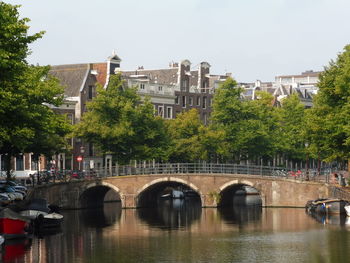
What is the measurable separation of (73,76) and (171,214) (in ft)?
75.3

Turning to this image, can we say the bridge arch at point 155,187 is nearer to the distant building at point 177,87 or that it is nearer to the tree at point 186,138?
the tree at point 186,138

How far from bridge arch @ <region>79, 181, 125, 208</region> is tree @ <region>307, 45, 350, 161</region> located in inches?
694

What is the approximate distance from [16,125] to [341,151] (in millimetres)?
24999

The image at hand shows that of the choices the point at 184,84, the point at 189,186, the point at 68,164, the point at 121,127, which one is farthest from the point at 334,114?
the point at 184,84

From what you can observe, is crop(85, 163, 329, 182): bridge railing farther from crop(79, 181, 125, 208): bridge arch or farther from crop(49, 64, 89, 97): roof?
crop(49, 64, 89, 97): roof

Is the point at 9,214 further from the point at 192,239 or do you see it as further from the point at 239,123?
the point at 239,123

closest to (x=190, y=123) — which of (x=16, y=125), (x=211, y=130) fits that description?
(x=211, y=130)

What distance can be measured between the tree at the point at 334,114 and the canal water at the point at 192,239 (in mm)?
4941

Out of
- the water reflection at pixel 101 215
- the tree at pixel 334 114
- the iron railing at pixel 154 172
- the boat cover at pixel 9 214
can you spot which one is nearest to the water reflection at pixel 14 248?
the boat cover at pixel 9 214

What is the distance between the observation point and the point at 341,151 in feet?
214

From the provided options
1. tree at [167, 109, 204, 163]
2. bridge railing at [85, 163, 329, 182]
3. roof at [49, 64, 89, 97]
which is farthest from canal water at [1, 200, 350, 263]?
roof at [49, 64, 89, 97]

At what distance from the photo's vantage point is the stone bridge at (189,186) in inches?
2933

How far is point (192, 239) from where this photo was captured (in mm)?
53219

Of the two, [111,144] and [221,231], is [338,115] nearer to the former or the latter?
[221,231]
